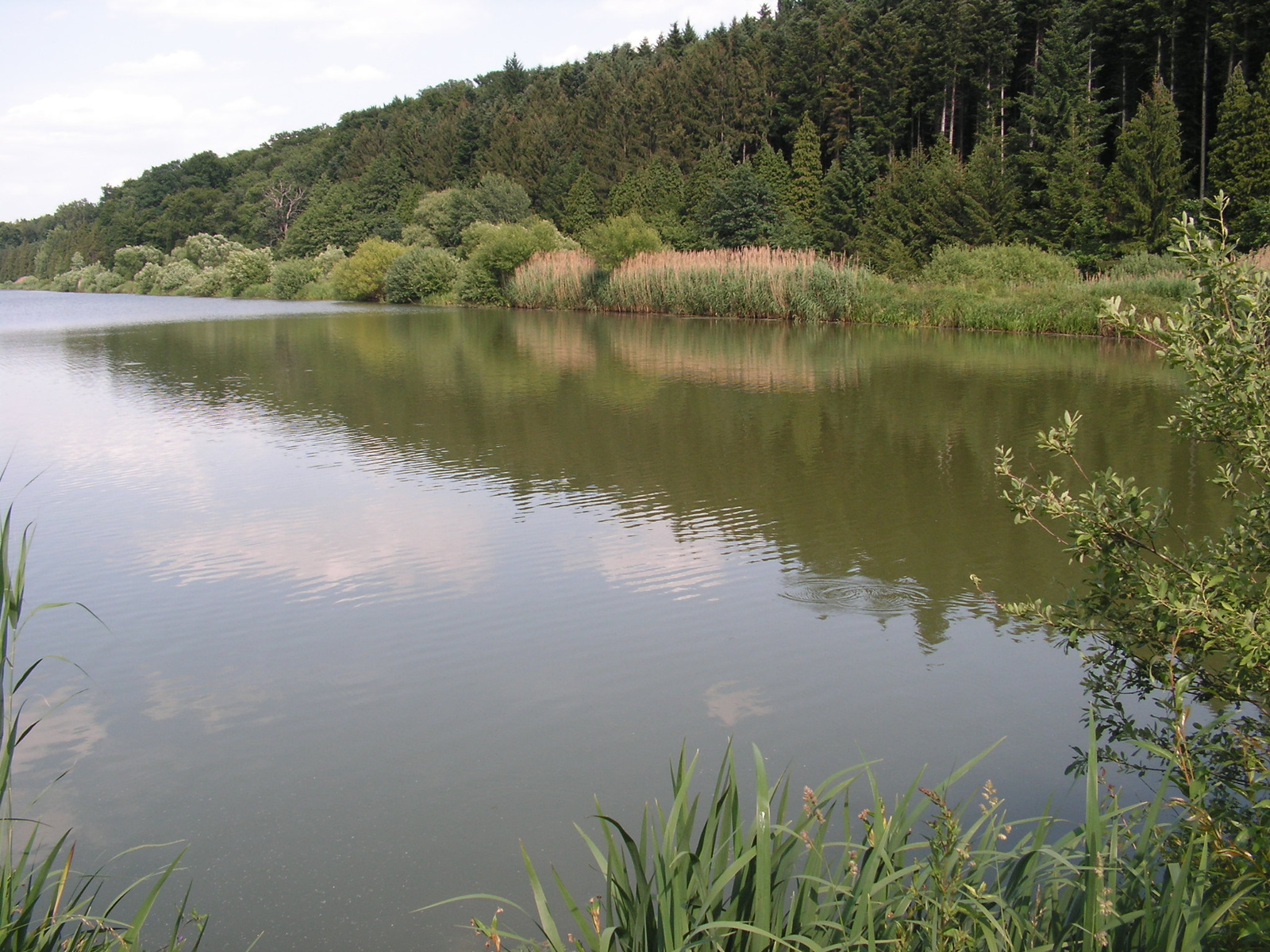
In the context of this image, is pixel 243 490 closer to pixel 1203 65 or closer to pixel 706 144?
pixel 1203 65

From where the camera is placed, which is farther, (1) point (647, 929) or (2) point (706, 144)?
(2) point (706, 144)

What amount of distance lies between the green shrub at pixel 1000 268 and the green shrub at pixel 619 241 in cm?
884

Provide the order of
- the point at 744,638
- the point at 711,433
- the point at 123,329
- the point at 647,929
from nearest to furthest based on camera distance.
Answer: the point at 647,929, the point at 744,638, the point at 711,433, the point at 123,329

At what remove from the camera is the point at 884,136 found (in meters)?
46.4

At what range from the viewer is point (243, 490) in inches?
332

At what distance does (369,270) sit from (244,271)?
15409mm

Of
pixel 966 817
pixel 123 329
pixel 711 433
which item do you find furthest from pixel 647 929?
pixel 123 329

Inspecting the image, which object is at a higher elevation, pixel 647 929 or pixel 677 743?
pixel 647 929

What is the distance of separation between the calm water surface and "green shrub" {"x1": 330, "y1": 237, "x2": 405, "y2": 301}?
110 ft

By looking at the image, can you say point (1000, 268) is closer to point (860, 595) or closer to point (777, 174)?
point (777, 174)

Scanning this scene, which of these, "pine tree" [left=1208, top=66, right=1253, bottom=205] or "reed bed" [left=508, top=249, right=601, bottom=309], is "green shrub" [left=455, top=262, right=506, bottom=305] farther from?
"pine tree" [left=1208, top=66, right=1253, bottom=205]

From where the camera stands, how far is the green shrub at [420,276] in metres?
42.3

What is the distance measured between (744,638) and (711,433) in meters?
5.84

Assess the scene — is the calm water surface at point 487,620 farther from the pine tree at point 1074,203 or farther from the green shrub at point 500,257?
the green shrub at point 500,257
